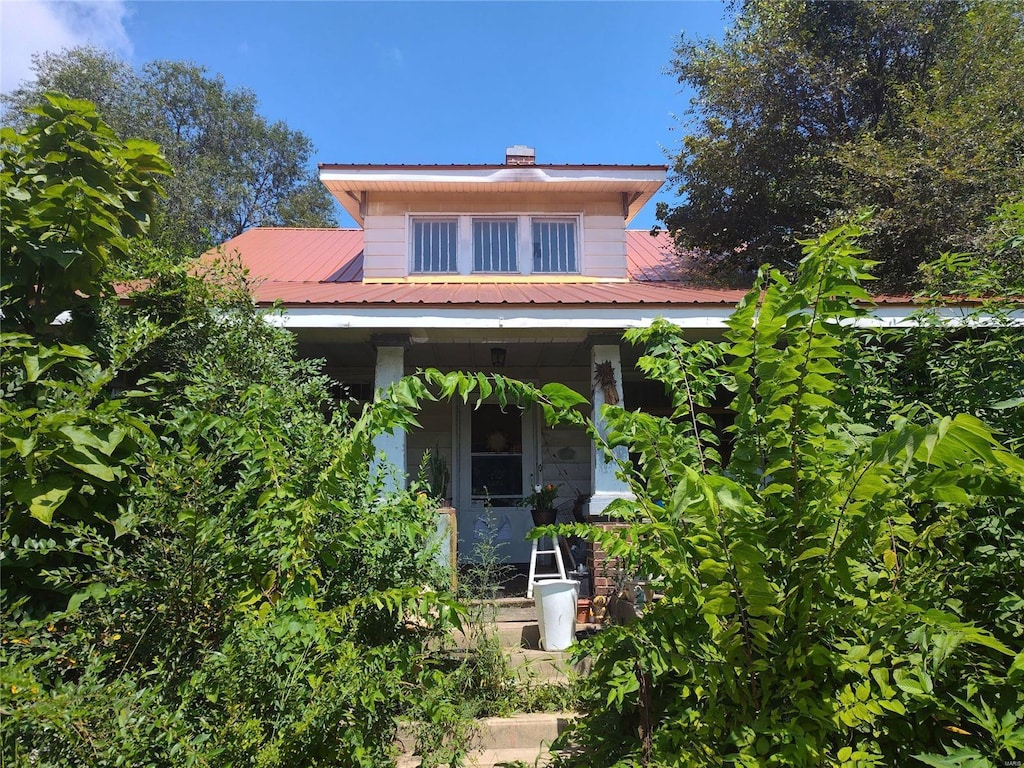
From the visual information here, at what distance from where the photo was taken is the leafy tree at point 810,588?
1.66m

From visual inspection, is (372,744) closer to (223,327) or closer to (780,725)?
(780,725)

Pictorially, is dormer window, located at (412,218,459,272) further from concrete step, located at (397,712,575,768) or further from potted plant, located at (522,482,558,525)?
concrete step, located at (397,712,575,768)

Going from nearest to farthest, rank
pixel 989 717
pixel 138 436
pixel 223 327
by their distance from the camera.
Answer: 1. pixel 989 717
2. pixel 138 436
3. pixel 223 327

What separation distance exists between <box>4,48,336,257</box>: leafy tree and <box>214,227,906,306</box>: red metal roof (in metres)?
11.6

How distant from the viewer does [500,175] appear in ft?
27.8

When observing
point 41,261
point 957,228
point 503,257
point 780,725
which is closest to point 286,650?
point 780,725

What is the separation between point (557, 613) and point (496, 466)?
13.2 ft

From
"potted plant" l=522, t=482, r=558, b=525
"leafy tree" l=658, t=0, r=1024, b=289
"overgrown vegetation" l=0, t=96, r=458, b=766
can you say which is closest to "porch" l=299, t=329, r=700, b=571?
"potted plant" l=522, t=482, r=558, b=525

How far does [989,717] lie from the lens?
1583mm

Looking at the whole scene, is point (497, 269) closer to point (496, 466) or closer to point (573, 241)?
point (573, 241)

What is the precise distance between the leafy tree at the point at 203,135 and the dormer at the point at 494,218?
15.1 metres

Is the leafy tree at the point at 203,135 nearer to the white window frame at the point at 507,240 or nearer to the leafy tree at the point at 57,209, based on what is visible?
the white window frame at the point at 507,240

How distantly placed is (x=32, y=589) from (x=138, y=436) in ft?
2.63

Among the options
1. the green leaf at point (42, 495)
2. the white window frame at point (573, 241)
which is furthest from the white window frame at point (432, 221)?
the green leaf at point (42, 495)
